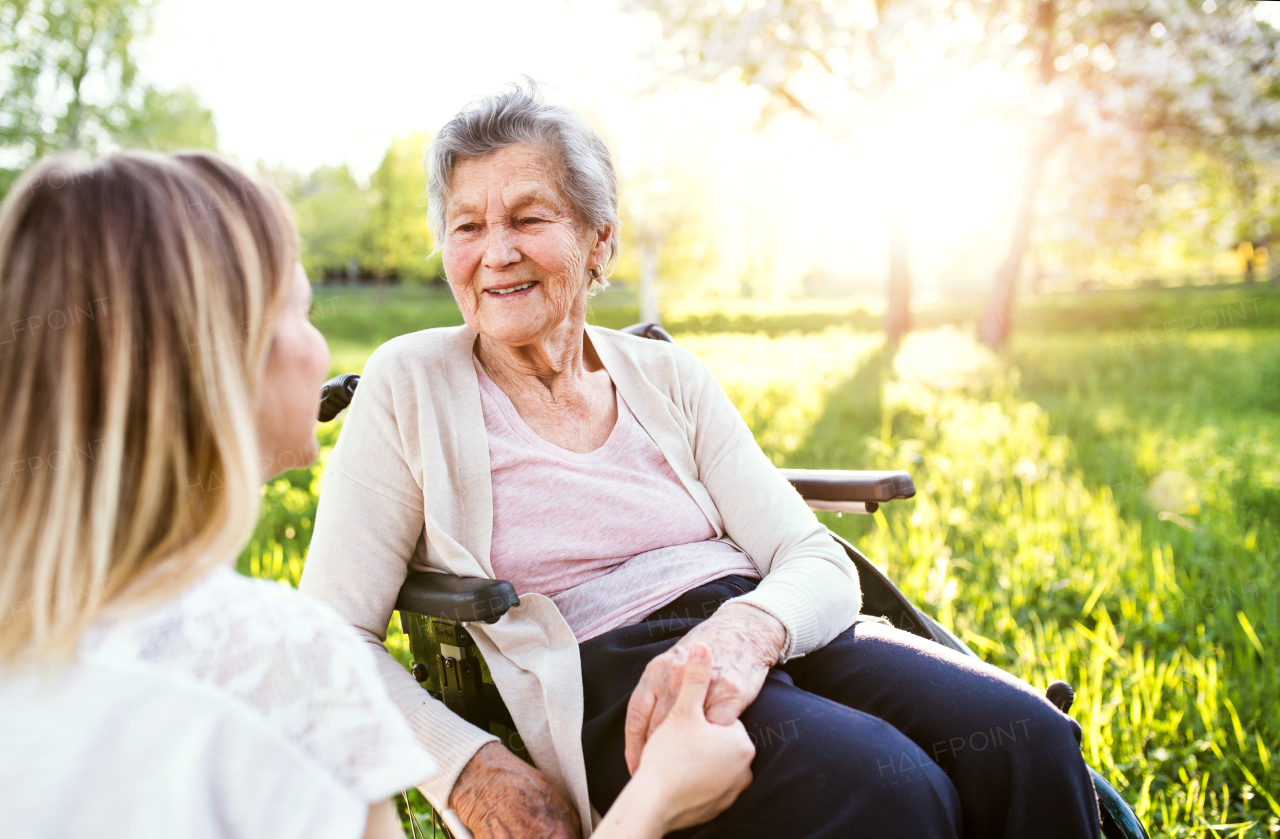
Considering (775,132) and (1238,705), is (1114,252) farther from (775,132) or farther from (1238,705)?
(1238,705)

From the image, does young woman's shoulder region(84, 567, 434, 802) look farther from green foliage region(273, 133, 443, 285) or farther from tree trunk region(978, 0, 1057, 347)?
green foliage region(273, 133, 443, 285)

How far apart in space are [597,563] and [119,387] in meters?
1.04

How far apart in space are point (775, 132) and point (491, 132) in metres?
13.2

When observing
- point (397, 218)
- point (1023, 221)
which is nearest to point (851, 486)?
point (1023, 221)

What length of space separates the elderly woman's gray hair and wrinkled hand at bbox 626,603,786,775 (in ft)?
3.12

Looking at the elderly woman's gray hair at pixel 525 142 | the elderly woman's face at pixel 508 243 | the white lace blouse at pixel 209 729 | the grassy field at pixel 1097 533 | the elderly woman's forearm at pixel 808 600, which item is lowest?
the grassy field at pixel 1097 533

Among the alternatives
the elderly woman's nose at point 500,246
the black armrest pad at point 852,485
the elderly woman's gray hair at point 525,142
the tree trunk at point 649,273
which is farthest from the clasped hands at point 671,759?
the tree trunk at point 649,273

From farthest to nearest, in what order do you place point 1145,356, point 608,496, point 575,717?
point 1145,356
point 608,496
point 575,717

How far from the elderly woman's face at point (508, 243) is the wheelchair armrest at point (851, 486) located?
0.70 meters

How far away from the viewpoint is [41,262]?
0.74 m

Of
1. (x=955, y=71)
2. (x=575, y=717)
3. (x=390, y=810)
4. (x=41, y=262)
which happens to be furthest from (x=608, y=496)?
(x=955, y=71)


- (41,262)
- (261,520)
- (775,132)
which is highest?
(775,132)

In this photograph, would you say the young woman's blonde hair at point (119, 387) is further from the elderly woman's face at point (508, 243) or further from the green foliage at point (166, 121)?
the green foliage at point (166, 121)

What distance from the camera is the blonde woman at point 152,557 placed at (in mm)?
648
